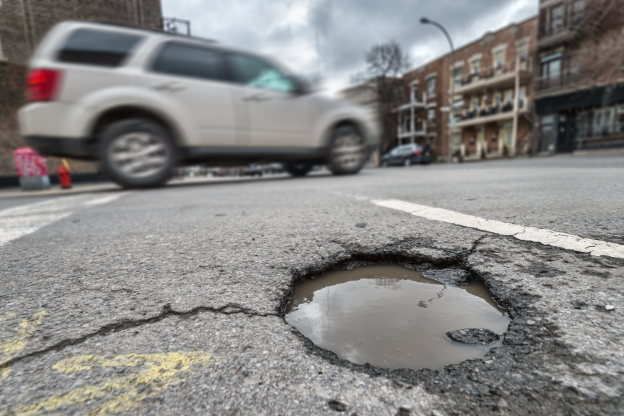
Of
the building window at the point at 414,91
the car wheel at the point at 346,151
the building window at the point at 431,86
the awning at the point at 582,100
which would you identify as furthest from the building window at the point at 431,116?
Answer: the car wheel at the point at 346,151

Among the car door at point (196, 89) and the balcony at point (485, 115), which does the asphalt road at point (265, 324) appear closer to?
the car door at point (196, 89)

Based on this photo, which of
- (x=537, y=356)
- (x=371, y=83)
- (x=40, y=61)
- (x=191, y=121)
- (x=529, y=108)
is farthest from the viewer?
(x=371, y=83)

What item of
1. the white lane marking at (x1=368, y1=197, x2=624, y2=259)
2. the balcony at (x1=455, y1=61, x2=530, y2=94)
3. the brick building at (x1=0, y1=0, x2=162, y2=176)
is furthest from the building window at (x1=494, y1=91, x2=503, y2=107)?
the white lane marking at (x1=368, y1=197, x2=624, y2=259)

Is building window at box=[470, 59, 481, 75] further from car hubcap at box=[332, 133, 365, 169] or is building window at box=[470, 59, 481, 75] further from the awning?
car hubcap at box=[332, 133, 365, 169]

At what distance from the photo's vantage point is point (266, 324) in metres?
0.92

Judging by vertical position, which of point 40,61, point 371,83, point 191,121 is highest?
point 371,83

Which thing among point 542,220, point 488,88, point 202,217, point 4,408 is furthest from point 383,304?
point 488,88

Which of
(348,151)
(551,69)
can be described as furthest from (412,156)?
(348,151)

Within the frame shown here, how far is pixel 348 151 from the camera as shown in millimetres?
6379

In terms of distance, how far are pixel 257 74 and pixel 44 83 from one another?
104 inches

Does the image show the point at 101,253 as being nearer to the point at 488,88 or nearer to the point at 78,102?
the point at 78,102

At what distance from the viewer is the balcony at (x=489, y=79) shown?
22.7m

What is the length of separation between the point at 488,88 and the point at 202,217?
1118 inches

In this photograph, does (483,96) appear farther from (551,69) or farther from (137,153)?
(137,153)
